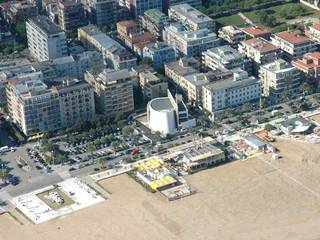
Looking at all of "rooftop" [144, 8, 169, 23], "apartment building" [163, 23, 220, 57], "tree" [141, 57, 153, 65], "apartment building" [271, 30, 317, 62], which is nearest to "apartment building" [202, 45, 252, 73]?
"apartment building" [163, 23, 220, 57]

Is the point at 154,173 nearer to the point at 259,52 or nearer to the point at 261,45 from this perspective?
the point at 259,52

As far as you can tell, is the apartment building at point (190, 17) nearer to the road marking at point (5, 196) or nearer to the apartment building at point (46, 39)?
the apartment building at point (46, 39)

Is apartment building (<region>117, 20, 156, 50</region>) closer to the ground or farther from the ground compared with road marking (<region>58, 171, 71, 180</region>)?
farther from the ground

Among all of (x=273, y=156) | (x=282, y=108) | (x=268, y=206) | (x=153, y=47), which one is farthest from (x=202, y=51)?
(x=268, y=206)

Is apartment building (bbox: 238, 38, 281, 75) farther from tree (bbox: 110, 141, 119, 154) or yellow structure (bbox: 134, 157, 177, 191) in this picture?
yellow structure (bbox: 134, 157, 177, 191)

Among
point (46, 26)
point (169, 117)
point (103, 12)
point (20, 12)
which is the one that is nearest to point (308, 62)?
point (169, 117)

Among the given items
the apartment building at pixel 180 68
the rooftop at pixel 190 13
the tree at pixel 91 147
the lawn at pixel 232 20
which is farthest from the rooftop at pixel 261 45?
the tree at pixel 91 147
